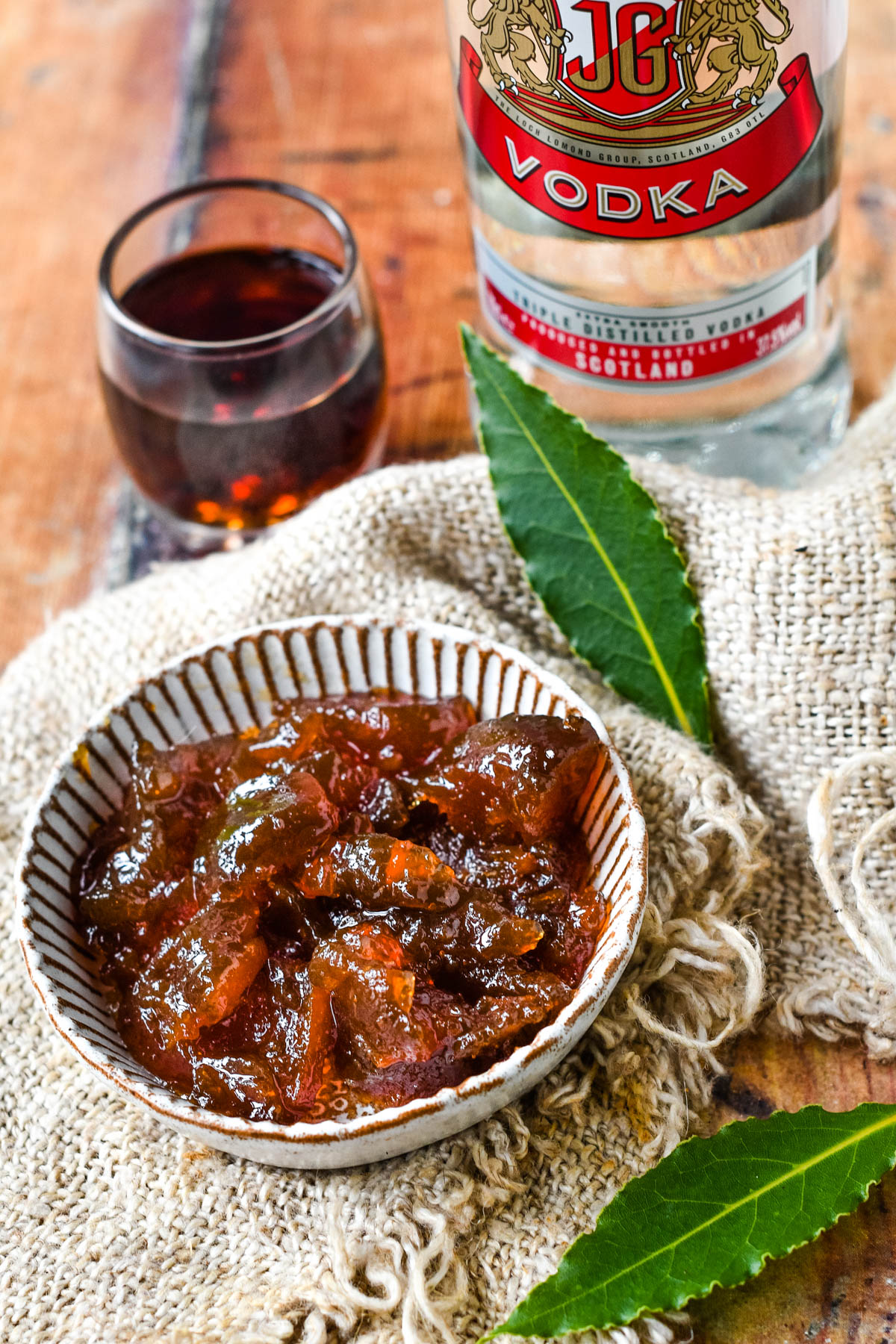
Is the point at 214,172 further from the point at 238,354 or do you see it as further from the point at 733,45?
the point at 733,45

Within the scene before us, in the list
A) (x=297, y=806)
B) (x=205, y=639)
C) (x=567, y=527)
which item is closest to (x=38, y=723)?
(x=205, y=639)

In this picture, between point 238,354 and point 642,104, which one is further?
point 238,354

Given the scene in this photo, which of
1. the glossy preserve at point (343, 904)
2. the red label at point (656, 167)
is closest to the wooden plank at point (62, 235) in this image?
the glossy preserve at point (343, 904)

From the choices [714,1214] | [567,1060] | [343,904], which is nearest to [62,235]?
[343,904]

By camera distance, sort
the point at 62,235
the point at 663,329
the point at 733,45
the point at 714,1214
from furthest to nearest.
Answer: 1. the point at 62,235
2. the point at 663,329
3. the point at 733,45
4. the point at 714,1214

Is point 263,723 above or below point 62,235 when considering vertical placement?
below

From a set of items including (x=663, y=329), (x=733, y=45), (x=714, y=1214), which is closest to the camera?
(x=714, y=1214)

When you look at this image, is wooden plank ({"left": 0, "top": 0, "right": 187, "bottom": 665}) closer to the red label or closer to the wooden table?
the wooden table
